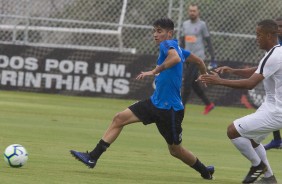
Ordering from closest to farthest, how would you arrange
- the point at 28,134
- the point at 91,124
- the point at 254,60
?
the point at 28,134
the point at 91,124
the point at 254,60

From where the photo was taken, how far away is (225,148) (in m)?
15.6

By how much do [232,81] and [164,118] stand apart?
4.78ft

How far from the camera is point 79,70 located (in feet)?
82.1

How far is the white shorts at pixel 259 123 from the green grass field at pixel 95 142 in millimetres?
784

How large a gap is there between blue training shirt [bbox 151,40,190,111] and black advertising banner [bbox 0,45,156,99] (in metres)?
13.2

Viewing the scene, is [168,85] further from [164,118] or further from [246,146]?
[246,146]

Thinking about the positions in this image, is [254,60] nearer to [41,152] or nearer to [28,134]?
[28,134]

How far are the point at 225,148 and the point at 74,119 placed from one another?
14.4 ft

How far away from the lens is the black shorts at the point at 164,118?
454 inches

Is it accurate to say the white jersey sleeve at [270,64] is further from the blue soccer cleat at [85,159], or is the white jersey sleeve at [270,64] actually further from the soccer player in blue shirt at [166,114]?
the blue soccer cleat at [85,159]

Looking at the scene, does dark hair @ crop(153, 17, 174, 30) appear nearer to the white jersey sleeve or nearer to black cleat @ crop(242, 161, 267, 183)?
the white jersey sleeve

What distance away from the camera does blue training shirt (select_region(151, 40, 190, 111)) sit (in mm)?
11562

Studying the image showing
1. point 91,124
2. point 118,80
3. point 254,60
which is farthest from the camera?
point 254,60

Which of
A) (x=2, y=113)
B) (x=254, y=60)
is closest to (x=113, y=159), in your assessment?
(x=2, y=113)
